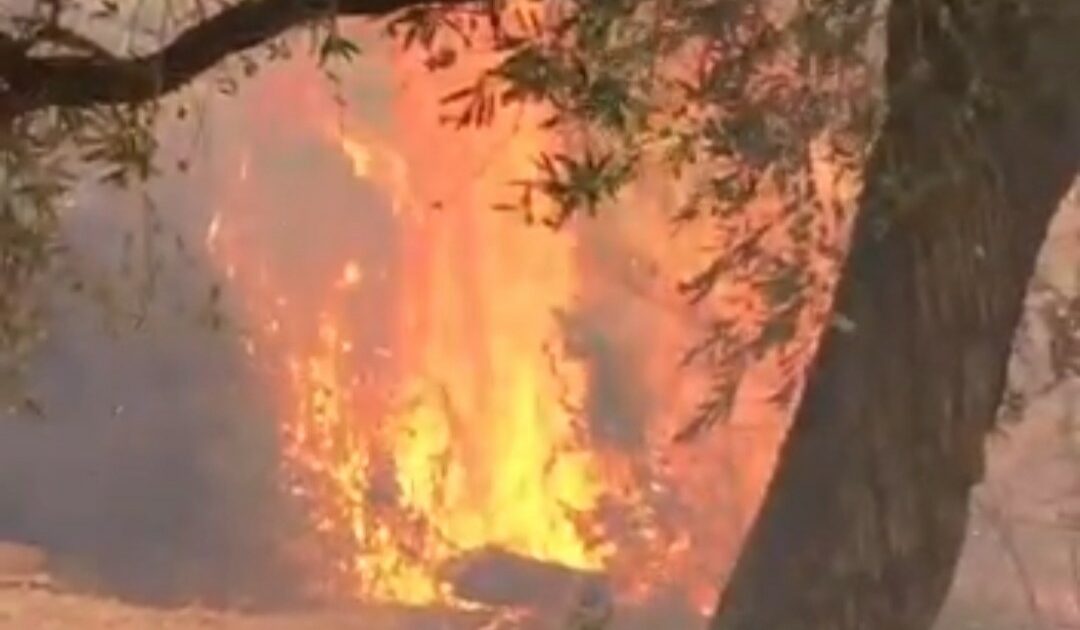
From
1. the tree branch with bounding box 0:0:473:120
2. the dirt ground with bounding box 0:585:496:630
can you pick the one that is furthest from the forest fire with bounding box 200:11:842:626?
the tree branch with bounding box 0:0:473:120

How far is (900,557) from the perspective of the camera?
6.38 meters

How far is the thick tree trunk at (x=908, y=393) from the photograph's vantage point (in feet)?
20.5

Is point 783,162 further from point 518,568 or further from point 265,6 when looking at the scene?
point 518,568

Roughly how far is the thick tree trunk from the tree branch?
74.8 inches

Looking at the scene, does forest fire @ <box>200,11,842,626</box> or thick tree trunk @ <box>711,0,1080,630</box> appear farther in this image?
forest fire @ <box>200,11,842,626</box>

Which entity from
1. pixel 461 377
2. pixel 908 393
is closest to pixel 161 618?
pixel 461 377

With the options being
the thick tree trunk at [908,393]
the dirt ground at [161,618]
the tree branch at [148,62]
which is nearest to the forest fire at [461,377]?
the dirt ground at [161,618]

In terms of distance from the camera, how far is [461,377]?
20688 millimetres

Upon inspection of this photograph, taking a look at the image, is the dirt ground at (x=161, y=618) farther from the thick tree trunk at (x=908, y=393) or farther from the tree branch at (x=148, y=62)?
the tree branch at (x=148, y=62)

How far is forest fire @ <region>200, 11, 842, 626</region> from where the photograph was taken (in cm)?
1783

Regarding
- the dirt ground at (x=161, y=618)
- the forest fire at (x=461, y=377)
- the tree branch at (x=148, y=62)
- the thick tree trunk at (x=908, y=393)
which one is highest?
the tree branch at (x=148, y=62)

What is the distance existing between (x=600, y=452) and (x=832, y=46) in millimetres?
13900

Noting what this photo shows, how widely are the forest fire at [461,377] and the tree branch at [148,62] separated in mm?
11693

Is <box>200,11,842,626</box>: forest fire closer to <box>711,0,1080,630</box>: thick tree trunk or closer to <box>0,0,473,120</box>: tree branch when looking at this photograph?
<box>711,0,1080,630</box>: thick tree trunk
